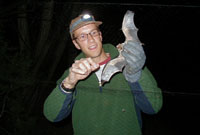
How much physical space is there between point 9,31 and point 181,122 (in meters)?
4.46

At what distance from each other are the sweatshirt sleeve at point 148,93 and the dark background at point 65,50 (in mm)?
146

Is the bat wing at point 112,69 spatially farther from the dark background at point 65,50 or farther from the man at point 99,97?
the dark background at point 65,50

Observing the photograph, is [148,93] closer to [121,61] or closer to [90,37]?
[121,61]

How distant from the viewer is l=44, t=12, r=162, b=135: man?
103 cm

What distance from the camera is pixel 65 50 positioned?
2.09 meters

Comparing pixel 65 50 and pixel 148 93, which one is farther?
pixel 65 50

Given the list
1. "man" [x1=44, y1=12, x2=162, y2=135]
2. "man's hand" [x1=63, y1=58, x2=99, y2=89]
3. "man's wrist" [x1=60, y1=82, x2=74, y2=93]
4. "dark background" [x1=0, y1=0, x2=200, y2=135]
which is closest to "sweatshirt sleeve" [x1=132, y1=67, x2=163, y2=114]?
"man" [x1=44, y1=12, x2=162, y2=135]

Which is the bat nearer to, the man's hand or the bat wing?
the bat wing

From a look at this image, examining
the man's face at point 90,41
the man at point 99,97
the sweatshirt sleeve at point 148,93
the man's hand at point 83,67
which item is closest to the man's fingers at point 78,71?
the man's hand at point 83,67

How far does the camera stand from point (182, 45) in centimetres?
128

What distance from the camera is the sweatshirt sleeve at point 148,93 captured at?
1.00 meters

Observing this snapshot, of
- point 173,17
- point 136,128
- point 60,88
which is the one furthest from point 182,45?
point 60,88

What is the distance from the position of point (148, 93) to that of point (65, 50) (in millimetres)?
1498

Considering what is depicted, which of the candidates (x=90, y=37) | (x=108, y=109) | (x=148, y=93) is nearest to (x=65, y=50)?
(x=90, y=37)
